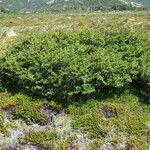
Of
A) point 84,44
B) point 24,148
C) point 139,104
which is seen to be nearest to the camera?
point 24,148

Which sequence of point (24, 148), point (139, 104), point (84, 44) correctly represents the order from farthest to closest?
point (84, 44) → point (139, 104) → point (24, 148)

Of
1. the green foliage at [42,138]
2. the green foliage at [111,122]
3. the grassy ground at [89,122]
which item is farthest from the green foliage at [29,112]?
the green foliage at [111,122]

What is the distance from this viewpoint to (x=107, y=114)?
651 inches

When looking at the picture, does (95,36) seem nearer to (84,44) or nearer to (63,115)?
(84,44)

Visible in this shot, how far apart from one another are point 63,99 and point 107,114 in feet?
5.87

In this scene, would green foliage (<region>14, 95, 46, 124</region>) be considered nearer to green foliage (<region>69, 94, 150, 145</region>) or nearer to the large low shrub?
the large low shrub

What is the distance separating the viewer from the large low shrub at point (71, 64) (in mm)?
16234

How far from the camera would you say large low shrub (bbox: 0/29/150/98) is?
1623cm

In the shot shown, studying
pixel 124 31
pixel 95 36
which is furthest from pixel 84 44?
pixel 124 31

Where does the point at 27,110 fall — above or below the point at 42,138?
above

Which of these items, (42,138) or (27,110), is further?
(27,110)

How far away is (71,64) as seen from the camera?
16406 mm

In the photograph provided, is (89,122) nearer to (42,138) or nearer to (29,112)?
(42,138)

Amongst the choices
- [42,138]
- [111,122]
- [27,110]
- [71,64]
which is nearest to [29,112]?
[27,110]
